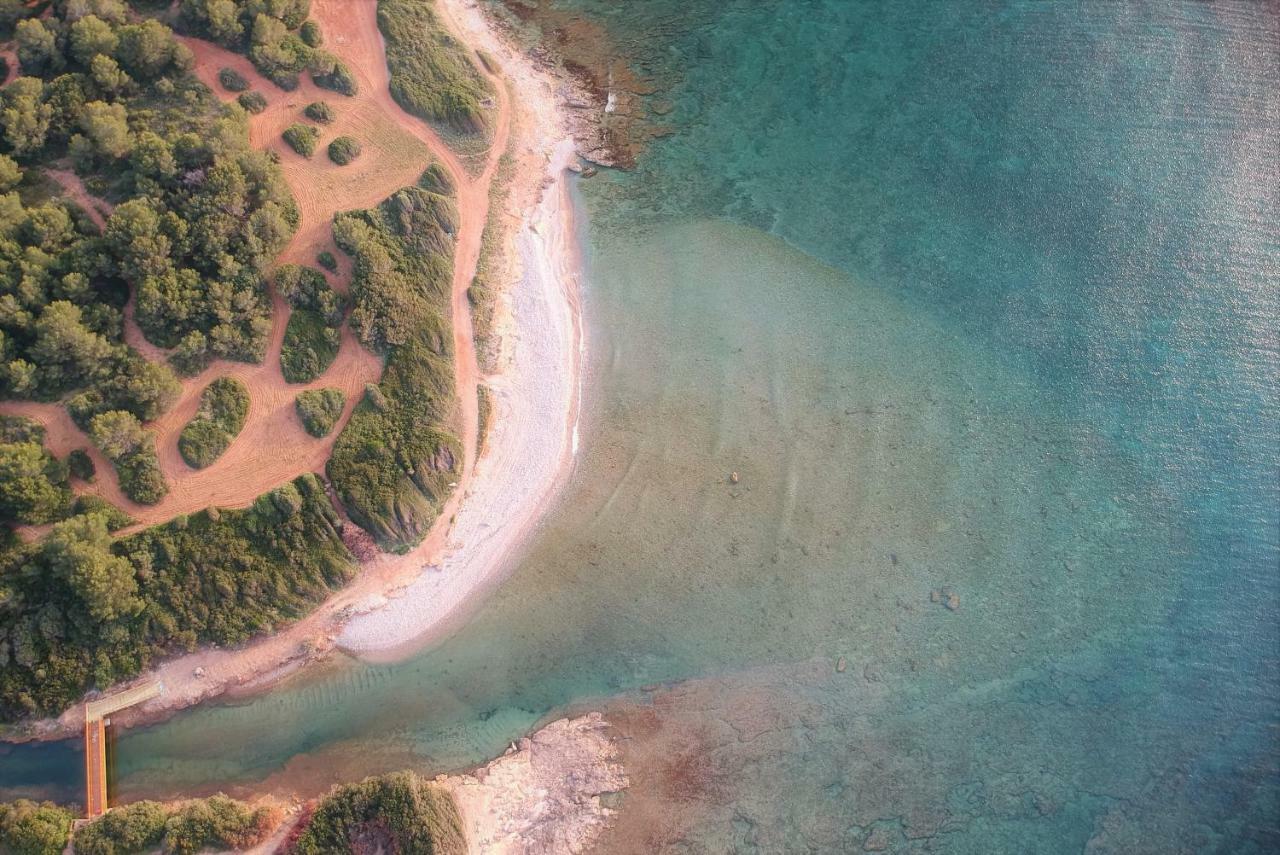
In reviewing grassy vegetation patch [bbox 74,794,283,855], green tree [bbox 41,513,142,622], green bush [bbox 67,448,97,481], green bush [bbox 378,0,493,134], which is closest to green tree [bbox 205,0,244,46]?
green bush [bbox 378,0,493,134]

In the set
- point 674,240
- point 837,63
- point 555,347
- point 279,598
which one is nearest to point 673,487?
point 555,347

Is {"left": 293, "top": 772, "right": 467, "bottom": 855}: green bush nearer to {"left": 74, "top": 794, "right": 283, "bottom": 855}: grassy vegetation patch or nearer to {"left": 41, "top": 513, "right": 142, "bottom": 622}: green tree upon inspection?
{"left": 74, "top": 794, "right": 283, "bottom": 855}: grassy vegetation patch

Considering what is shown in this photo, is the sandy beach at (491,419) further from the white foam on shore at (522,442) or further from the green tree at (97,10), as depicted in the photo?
the green tree at (97,10)

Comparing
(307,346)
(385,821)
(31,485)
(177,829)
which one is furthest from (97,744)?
(307,346)

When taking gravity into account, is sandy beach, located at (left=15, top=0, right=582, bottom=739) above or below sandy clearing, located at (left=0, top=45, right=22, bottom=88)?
below

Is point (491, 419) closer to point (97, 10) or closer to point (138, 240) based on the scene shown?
point (138, 240)

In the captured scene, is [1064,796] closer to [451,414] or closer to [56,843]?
[451,414]

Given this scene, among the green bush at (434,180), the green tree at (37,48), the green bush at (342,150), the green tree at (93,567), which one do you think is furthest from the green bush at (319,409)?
the green tree at (37,48)

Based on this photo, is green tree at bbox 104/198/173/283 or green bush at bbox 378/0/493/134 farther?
green bush at bbox 378/0/493/134
